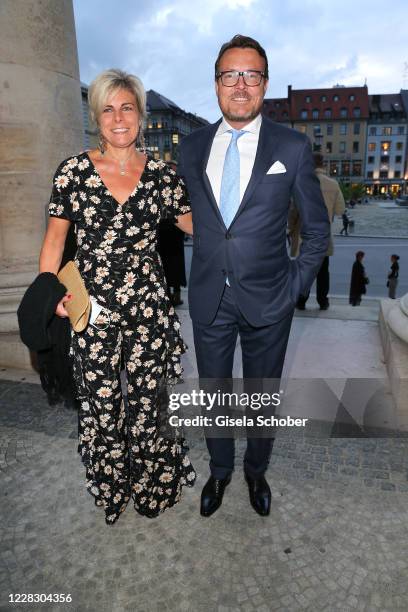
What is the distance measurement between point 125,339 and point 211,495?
Answer: 3.50 feet

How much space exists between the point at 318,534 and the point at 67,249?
2.02 meters

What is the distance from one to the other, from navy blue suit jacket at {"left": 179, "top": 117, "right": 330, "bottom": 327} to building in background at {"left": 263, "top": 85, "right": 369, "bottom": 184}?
8448 cm

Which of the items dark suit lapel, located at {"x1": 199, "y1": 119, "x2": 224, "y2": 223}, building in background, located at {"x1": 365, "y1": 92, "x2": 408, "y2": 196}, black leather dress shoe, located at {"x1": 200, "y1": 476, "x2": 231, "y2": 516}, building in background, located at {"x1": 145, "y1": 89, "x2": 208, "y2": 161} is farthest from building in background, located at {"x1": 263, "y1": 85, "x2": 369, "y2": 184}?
black leather dress shoe, located at {"x1": 200, "y1": 476, "x2": 231, "y2": 516}

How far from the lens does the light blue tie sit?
2223mm

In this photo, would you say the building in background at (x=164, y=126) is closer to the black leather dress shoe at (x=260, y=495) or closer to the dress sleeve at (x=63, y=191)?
the dress sleeve at (x=63, y=191)

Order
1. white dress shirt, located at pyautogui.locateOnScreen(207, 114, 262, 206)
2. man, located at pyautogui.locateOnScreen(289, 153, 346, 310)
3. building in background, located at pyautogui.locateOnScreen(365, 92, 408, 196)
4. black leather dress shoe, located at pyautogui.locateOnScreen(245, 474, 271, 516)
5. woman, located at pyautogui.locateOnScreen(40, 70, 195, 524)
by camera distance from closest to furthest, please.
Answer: woman, located at pyautogui.locateOnScreen(40, 70, 195, 524) < white dress shirt, located at pyautogui.locateOnScreen(207, 114, 262, 206) < black leather dress shoe, located at pyautogui.locateOnScreen(245, 474, 271, 516) < man, located at pyautogui.locateOnScreen(289, 153, 346, 310) < building in background, located at pyautogui.locateOnScreen(365, 92, 408, 196)

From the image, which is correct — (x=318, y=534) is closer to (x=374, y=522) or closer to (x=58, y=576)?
(x=374, y=522)

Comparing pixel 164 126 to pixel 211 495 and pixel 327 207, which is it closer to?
pixel 327 207

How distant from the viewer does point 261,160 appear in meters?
2.16

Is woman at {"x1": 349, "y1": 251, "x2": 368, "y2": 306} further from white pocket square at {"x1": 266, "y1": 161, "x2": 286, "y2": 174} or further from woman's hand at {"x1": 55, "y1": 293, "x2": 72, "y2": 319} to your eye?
A: woman's hand at {"x1": 55, "y1": 293, "x2": 72, "y2": 319}

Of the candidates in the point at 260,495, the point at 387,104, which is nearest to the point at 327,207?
the point at 260,495

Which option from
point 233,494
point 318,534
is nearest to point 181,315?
point 233,494

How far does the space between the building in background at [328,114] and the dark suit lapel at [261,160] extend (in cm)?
8448

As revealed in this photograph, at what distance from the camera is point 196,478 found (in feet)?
9.34
